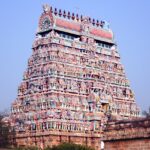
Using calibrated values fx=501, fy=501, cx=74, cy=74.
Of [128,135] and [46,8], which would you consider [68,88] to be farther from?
[128,135]

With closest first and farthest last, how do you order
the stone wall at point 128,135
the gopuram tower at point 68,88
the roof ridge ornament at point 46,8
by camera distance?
the stone wall at point 128,135 < the gopuram tower at point 68,88 < the roof ridge ornament at point 46,8

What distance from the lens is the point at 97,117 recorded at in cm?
8969

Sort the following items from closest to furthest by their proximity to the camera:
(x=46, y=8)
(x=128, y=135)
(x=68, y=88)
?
(x=128, y=135) < (x=68, y=88) < (x=46, y=8)

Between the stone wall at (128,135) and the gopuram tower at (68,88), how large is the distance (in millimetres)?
50481

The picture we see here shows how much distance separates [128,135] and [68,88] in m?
57.6

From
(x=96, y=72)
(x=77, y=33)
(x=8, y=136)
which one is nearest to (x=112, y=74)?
(x=96, y=72)

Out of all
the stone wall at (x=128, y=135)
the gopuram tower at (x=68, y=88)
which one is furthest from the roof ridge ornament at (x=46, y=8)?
the stone wall at (x=128, y=135)

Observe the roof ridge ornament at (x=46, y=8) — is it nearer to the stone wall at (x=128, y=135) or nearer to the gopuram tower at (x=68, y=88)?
the gopuram tower at (x=68, y=88)

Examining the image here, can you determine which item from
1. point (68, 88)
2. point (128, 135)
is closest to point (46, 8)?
point (68, 88)

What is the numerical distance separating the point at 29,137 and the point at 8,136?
12.0 feet

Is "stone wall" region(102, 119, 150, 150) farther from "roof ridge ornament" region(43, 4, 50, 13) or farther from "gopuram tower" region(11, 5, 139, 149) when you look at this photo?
"roof ridge ornament" region(43, 4, 50, 13)

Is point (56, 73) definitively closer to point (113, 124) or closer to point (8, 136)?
point (8, 136)

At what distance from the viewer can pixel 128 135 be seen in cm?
3206

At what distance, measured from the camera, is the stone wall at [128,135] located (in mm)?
31109
